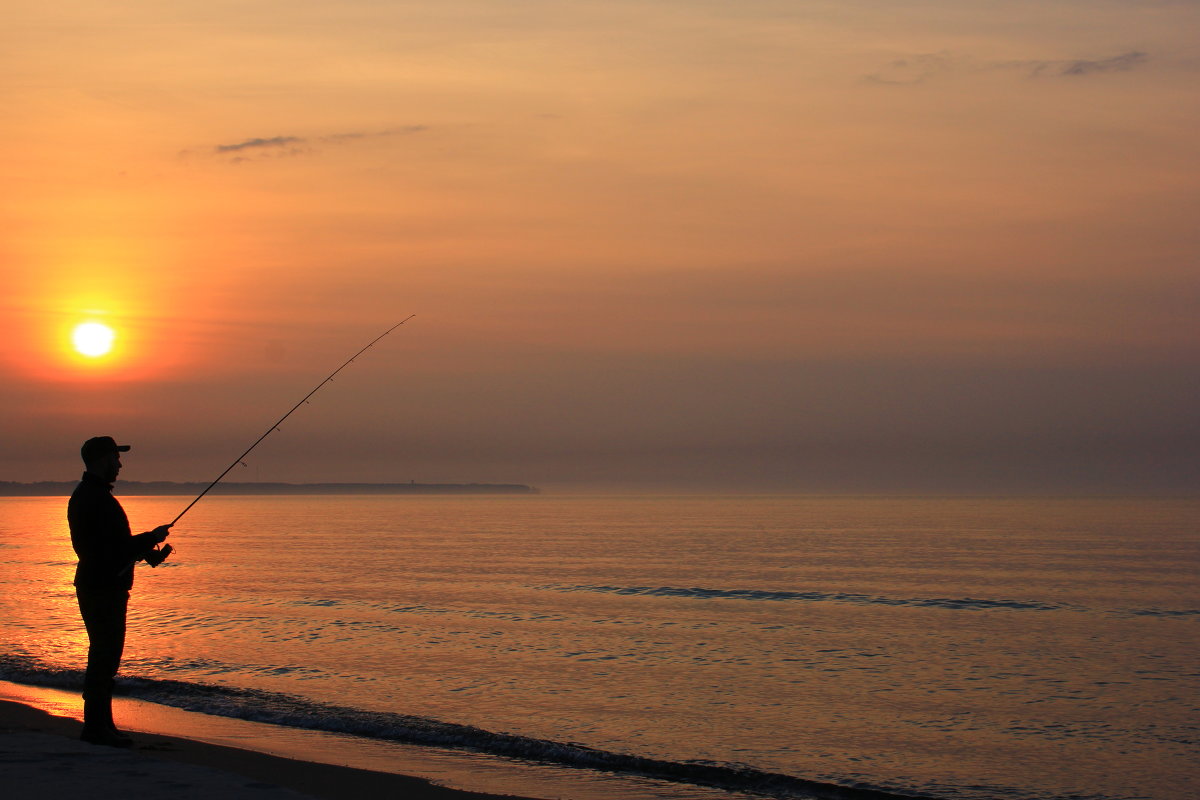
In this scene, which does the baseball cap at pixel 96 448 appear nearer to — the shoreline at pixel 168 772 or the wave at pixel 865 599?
the shoreline at pixel 168 772

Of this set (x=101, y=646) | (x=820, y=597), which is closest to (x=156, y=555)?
(x=101, y=646)

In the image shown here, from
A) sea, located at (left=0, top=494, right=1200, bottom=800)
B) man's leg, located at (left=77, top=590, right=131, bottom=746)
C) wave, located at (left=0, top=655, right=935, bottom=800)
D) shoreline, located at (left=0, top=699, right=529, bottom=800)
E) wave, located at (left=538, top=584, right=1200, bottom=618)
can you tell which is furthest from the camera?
wave, located at (left=538, top=584, right=1200, bottom=618)

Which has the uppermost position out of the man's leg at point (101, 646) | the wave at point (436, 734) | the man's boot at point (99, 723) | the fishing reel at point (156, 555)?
the fishing reel at point (156, 555)

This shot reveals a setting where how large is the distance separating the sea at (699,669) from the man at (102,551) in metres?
2.88

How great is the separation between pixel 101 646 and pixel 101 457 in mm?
1410

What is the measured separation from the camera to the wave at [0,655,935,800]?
29.4 feet

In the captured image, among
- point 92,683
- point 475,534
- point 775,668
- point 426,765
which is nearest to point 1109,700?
point 775,668

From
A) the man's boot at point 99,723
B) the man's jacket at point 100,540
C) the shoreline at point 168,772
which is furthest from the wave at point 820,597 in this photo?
the man's jacket at point 100,540

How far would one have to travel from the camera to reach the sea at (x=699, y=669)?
9.81m

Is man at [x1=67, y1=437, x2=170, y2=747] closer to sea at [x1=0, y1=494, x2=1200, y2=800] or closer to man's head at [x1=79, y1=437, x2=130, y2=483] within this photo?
man's head at [x1=79, y1=437, x2=130, y2=483]

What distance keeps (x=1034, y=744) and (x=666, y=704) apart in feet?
13.4

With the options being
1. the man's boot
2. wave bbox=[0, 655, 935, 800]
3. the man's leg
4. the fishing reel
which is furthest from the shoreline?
A: wave bbox=[0, 655, 935, 800]

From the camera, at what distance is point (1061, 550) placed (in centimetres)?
4738

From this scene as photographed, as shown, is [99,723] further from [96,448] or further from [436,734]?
[436,734]
